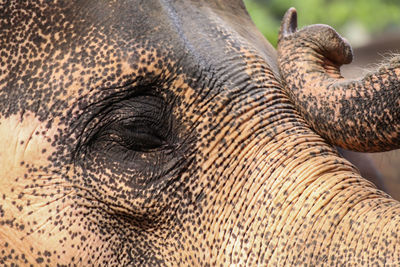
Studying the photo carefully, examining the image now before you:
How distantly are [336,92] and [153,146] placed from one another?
47cm

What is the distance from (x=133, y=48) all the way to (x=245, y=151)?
381 mm

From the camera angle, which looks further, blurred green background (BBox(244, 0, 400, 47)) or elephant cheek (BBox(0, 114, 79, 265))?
blurred green background (BBox(244, 0, 400, 47))

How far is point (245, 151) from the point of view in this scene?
161cm

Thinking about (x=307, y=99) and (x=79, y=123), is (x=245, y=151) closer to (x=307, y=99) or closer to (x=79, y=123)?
(x=307, y=99)

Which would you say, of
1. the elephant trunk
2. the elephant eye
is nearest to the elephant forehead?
the elephant eye

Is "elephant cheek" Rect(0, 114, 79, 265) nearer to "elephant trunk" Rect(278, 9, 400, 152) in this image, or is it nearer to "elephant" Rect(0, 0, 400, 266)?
"elephant" Rect(0, 0, 400, 266)

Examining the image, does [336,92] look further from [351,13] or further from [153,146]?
[351,13]

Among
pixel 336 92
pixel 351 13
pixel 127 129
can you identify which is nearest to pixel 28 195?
pixel 127 129

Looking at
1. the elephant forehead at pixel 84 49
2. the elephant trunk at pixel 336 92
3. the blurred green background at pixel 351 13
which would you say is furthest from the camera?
the blurred green background at pixel 351 13

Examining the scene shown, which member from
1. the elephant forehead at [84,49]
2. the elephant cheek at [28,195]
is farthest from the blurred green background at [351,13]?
the elephant cheek at [28,195]

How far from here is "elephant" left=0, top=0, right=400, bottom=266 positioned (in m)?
1.52

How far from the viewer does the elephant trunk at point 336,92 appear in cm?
144

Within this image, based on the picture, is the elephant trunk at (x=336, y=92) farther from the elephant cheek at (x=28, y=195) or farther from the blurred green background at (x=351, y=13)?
the blurred green background at (x=351, y=13)

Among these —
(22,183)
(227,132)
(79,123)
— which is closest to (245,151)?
(227,132)
